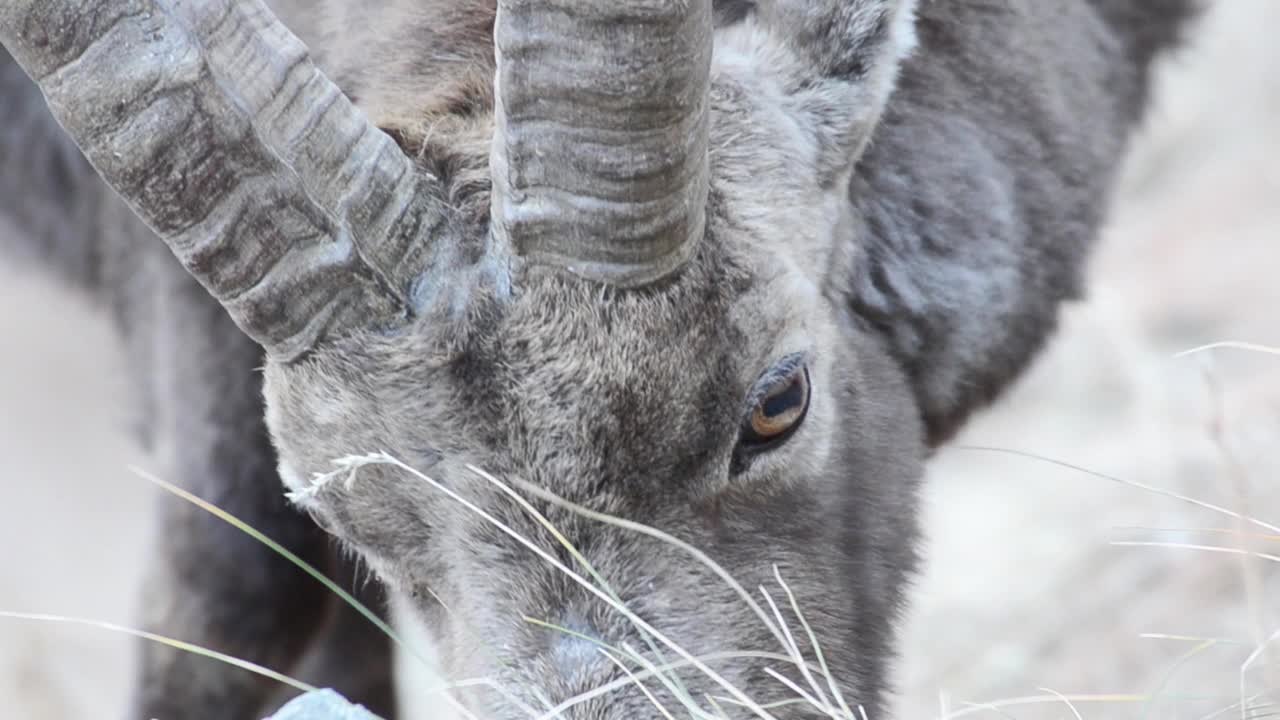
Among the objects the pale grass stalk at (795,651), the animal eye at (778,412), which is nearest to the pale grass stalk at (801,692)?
the pale grass stalk at (795,651)

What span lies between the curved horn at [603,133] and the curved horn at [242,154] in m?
0.25

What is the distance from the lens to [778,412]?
3.11 metres

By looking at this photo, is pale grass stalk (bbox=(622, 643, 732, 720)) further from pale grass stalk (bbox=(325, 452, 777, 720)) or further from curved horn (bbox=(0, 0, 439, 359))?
curved horn (bbox=(0, 0, 439, 359))

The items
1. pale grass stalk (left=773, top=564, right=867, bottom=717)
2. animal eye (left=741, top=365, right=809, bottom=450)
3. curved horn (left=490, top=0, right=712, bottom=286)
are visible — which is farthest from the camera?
animal eye (left=741, top=365, right=809, bottom=450)

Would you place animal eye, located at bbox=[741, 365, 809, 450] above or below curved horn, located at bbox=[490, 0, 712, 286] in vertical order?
below

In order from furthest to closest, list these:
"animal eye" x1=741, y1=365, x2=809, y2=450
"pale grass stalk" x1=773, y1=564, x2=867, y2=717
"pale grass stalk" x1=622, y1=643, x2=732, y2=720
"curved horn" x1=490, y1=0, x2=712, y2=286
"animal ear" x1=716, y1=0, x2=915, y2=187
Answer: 1. "animal ear" x1=716, y1=0, x2=915, y2=187
2. "animal eye" x1=741, y1=365, x2=809, y2=450
3. "pale grass stalk" x1=773, y1=564, x2=867, y2=717
4. "pale grass stalk" x1=622, y1=643, x2=732, y2=720
5. "curved horn" x1=490, y1=0, x2=712, y2=286

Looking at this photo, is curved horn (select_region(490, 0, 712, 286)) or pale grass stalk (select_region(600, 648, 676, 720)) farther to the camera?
pale grass stalk (select_region(600, 648, 676, 720))

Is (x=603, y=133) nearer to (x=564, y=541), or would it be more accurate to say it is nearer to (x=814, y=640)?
(x=564, y=541)

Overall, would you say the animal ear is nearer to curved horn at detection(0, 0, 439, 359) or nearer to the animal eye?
the animal eye

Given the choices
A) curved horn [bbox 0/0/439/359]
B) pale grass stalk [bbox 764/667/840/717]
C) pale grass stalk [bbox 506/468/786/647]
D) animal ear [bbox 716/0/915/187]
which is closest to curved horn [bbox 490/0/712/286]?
curved horn [bbox 0/0/439/359]

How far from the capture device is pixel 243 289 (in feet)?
9.67

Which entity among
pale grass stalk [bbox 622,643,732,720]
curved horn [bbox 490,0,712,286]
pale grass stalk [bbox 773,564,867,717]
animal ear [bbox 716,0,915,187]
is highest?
curved horn [bbox 490,0,712,286]

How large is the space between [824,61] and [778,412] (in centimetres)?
80

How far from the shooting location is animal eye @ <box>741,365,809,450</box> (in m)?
3.06
